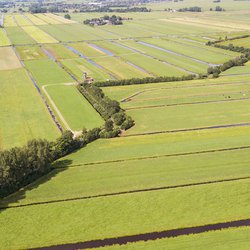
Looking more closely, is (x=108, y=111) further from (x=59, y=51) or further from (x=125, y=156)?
(x=59, y=51)

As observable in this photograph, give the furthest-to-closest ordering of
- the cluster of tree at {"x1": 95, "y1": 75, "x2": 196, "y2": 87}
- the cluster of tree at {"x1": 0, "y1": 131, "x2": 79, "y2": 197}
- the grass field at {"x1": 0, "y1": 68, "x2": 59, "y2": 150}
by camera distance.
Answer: the cluster of tree at {"x1": 95, "y1": 75, "x2": 196, "y2": 87}
the grass field at {"x1": 0, "y1": 68, "x2": 59, "y2": 150}
the cluster of tree at {"x1": 0, "y1": 131, "x2": 79, "y2": 197}

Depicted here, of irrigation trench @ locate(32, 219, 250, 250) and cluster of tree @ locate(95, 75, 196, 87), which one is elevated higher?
cluster of tree @ locate(95, 75, 196, 87)

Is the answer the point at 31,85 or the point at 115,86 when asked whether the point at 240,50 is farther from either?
the point at 31,85

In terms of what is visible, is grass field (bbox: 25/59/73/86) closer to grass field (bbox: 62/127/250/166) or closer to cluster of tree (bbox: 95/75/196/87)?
cluster of tree (bbox: 95/75/196/87)

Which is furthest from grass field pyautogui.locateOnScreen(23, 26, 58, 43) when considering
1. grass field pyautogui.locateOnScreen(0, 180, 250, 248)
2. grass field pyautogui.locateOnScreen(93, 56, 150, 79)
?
grass field pyautogui.locateOnScreen(0, 180, 250, 248)

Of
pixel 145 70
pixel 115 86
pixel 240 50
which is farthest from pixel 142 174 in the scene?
pixel 240 50

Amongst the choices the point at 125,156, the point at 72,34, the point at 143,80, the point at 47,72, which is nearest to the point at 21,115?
the point at 125,156
